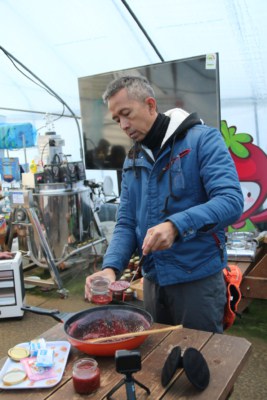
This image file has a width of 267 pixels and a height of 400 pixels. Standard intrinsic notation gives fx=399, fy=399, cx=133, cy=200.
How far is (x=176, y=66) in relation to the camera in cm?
459

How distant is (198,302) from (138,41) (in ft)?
13.3

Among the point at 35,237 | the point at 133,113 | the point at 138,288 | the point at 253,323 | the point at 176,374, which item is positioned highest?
the point at 133,113

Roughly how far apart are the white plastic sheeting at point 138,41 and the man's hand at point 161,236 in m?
3.33

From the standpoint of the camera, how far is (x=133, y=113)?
70.8 inches

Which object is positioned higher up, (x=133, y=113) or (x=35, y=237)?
(x=133, y=113)

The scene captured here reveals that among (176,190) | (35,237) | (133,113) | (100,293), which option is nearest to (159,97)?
(35,237)

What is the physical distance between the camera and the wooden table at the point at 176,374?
1.22 meters

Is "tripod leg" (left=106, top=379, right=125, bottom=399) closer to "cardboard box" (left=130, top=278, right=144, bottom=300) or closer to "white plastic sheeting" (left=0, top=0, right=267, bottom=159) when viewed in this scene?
"cardboard box" (left=130, top=278, right=144, bottom=300)

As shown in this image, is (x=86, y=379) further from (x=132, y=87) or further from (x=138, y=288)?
(x=138, y=288)

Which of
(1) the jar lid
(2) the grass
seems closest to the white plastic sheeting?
(2) the grass

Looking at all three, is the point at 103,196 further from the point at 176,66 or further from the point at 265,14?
the point at 265,14

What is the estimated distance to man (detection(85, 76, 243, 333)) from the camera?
67.9 inches

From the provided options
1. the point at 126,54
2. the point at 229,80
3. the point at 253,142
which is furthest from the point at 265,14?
the point at 126,54

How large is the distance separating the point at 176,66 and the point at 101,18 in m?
1.16
